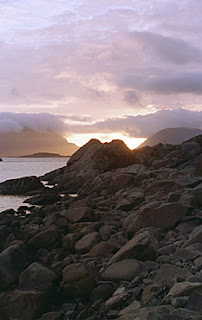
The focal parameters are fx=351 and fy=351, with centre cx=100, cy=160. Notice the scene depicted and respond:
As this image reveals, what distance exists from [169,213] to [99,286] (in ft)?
15.2

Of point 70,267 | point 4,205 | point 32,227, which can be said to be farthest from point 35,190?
point 70,267

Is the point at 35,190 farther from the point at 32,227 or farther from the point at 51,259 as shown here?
the point at 51,259

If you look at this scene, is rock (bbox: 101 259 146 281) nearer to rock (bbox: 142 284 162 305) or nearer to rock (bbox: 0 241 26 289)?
rock (bbox: 142 284 162 305)

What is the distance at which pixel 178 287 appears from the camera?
6.68 m

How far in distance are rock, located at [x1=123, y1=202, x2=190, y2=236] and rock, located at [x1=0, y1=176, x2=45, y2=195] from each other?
93.2 feet

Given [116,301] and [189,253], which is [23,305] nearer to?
[116,301]

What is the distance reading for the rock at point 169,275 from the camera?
741cm

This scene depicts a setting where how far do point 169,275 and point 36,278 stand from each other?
3.42 m

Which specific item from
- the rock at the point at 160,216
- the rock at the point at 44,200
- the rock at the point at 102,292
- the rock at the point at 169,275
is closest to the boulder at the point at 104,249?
the rock at the point at 160,216

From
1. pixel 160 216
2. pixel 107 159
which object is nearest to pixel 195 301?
pixel 160 216

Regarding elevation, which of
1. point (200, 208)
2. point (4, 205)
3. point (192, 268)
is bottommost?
point (4, 205)

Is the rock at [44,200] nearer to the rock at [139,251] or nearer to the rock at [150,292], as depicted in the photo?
the rock at [139,251]

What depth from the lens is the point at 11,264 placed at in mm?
9906

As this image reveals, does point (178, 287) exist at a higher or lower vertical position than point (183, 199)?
lower
